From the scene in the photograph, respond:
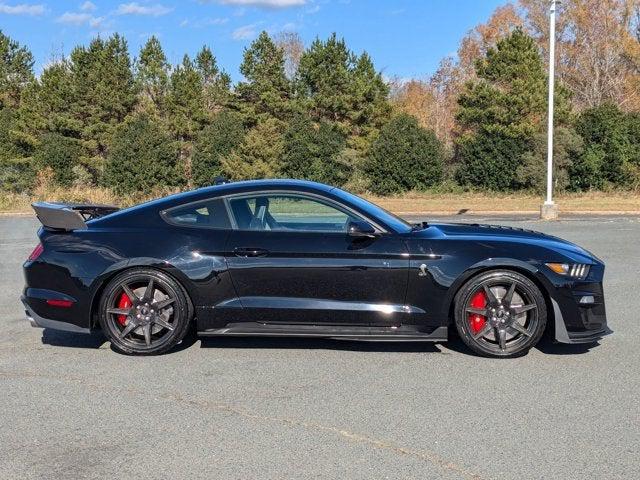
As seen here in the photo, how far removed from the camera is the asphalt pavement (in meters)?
3.47

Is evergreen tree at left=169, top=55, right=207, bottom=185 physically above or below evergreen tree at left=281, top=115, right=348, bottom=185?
above

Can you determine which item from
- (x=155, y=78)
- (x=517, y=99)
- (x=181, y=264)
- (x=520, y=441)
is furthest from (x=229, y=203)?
(x=155, y=78)

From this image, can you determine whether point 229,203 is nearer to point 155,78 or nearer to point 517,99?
point 517,99

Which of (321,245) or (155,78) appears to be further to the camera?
(155,78)

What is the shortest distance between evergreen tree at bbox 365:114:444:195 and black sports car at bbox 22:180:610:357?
24950 mm

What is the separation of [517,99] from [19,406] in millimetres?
Answer: 28395

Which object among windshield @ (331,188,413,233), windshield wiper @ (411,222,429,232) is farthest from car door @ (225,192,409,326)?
windshield wiper @ (411,222,429,232)

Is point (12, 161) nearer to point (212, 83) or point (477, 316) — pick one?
point (212, 83)

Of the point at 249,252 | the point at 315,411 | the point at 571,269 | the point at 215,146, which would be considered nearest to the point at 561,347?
the point at 571,269

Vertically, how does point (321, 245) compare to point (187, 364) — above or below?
above

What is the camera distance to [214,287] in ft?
17.6

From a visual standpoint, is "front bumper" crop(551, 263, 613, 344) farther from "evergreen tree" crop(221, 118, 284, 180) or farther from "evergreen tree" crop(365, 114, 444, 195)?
"evergreen tree" crop(221, 118, 284, 180)

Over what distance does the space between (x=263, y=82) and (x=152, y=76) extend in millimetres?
6319

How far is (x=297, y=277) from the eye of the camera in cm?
529
